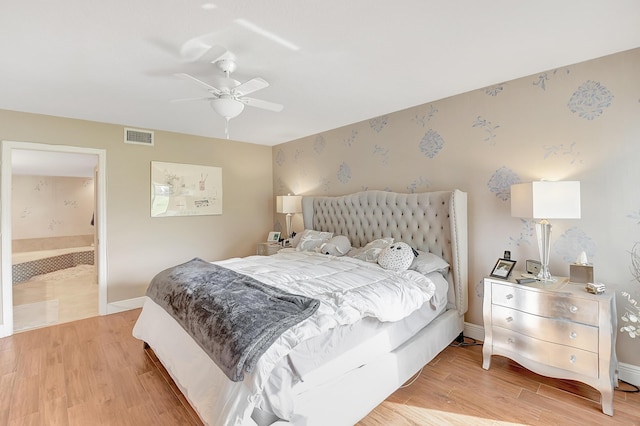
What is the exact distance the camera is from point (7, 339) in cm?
317

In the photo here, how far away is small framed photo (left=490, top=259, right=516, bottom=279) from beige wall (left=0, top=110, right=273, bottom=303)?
3840 mm

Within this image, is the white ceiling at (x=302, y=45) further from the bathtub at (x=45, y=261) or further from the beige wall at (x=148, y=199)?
the bathtub at (x=45, y=261)

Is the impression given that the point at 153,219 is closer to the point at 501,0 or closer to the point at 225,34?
the point at 225,34

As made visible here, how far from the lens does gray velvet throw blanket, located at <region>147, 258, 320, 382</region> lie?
1.46 metres

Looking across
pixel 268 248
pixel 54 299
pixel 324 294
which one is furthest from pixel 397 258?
pixel 54 299

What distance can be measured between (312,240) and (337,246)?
0.47 meters

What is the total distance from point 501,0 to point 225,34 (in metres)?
1.60

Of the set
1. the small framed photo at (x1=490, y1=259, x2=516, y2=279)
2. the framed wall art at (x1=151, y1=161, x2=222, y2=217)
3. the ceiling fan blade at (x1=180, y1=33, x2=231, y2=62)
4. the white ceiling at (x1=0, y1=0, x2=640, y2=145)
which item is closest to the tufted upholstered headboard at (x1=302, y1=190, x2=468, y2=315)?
the small framed photo at (x1=490, y1=259, x2=516, y2=279)

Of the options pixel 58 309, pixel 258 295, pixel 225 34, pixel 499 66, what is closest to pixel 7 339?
pixel 58 309

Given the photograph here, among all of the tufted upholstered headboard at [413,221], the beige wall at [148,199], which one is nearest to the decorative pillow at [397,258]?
the tufted upholstered headboard at [413,221]

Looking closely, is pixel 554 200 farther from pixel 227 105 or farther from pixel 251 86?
pixel 227 105

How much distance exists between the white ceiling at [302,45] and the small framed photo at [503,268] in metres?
Result: 1.61

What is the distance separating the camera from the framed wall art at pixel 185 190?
4.23m

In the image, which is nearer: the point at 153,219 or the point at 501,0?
the point at 501,0
